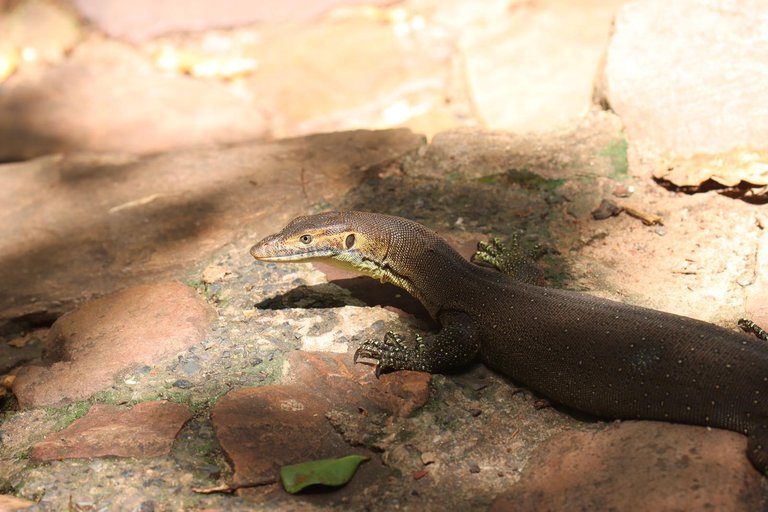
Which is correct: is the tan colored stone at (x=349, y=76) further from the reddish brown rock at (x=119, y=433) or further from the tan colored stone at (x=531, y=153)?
the reddish brown rock at (x=119, y=433)

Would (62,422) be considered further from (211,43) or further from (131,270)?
(211,43)

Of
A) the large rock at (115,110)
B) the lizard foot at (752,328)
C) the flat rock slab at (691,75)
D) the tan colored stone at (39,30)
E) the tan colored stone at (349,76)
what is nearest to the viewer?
the lizard foot at (752,328)

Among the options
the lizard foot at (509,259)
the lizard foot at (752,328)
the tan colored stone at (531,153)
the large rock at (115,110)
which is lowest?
the large rock at (115,110)

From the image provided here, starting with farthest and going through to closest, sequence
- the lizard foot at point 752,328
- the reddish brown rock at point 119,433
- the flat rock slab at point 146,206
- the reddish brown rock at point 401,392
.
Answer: the flat rock slab at point 146,206
the lizard foot at point 752,328
the reddish brown rock at point 401,392
the reddish brown rock at point 119,433

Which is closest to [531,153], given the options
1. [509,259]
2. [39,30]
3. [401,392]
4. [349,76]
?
[509,259]

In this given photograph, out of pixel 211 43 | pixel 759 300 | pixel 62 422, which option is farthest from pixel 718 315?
pixel 211 43

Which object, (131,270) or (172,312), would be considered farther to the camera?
(131,270)

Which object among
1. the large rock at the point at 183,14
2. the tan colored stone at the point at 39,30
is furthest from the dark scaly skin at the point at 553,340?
the tan colored stone at the point at 39,30
